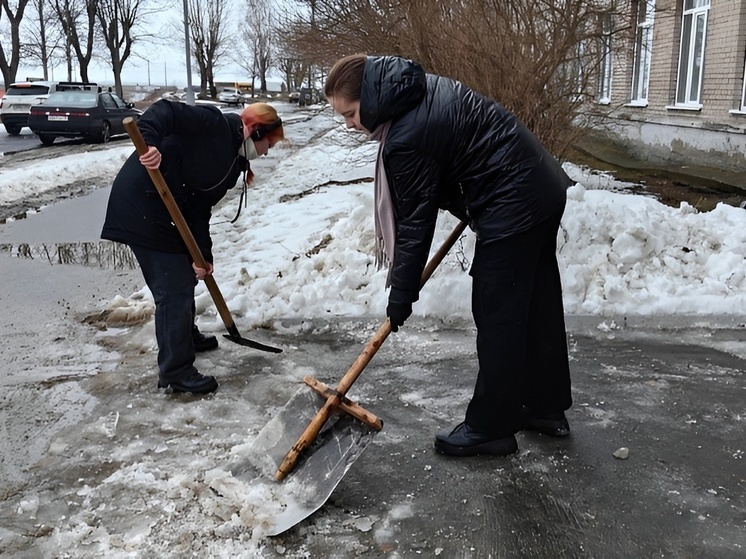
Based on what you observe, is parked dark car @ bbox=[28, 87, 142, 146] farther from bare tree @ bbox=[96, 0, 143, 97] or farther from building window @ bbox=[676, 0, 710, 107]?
bare tree @ bbox=[96, 0, 143, 97]

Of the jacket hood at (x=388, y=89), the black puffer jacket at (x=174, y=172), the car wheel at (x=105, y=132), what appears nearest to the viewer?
the jacket hood at (x=388, y=89)

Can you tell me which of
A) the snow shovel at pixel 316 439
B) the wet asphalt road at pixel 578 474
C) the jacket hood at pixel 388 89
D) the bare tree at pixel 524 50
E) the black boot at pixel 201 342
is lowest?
the wet asphalt road at pixel 578 474

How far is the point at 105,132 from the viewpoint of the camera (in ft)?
64.4

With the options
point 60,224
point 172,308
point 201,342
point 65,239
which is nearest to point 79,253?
point 65,239

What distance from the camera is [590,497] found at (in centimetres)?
288

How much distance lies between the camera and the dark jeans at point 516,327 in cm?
295

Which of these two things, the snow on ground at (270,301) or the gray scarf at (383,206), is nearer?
the snow on ground at (270,301)

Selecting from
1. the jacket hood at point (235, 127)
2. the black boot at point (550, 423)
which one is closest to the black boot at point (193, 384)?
the jacket hood at point (235, 127)

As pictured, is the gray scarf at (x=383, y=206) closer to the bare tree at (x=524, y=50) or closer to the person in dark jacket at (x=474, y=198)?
the person in dark jacket at (x=474, y=198)

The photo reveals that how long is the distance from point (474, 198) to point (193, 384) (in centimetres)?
184

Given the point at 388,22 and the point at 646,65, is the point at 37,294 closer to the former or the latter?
the point at 388,22

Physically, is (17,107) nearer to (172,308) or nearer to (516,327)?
(172,308)

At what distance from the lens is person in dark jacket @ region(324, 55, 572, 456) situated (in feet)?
9.06

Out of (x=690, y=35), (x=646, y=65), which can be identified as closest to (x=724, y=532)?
(x=690, y=35)
